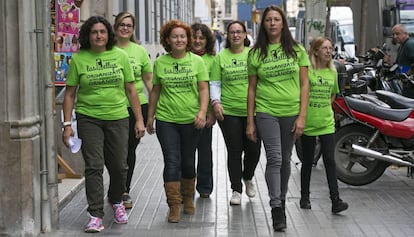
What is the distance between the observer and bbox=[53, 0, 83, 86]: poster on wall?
30.6 ft

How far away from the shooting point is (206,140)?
891 centimetres

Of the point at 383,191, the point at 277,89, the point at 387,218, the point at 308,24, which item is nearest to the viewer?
the point at 277,89

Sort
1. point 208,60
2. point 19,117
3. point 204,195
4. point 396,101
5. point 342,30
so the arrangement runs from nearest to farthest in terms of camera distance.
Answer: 1. point 19,117
2. point 208,60
3. point 204,195
4. point 396,101
5. point 342,30

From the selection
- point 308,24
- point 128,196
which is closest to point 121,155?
point 128,196

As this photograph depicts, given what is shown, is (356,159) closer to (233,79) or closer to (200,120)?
(233,79)

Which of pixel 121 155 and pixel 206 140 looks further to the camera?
pixel 206 140

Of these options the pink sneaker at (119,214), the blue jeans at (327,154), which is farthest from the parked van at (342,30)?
the pink sneaker at (119,214)

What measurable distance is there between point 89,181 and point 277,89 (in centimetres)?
182

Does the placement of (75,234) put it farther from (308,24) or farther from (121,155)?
(308,24)

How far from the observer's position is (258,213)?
830 centimetres

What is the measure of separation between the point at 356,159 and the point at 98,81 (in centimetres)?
344

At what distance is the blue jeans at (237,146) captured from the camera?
850 centimetres

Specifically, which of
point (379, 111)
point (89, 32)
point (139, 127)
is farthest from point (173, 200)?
point (379, 111)

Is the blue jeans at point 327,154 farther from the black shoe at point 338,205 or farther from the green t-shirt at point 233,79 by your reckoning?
the green t-shirt at point 233,79
